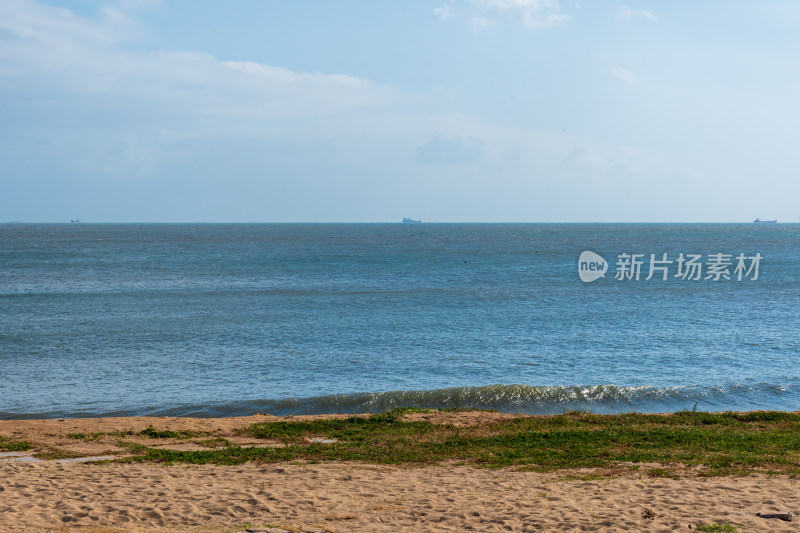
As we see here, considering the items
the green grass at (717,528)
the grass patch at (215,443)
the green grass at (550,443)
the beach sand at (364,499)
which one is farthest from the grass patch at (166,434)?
the green grass at (717,528)

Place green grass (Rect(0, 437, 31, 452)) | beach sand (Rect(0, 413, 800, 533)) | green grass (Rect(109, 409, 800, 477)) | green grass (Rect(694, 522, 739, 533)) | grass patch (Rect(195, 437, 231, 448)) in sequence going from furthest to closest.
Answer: grass patch (Rect(195, 437, 231, 448)) → green grass (Rect(0, 437, 31, 452)) → green grass (Rect(109, 409, 800, 477)) → beach sand (Rect(0, 413, 800, 533)) → green grass (Rect(694, 522, 739, 533))

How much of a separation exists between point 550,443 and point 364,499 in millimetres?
5066

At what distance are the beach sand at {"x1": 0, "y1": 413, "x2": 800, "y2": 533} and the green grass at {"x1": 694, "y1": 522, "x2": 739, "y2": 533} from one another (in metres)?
0.15

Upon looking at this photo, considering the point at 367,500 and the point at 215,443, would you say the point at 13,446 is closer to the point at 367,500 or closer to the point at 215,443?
the point at 215,443

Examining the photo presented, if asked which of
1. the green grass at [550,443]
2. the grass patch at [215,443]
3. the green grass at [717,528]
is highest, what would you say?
the green grass at [717,528]

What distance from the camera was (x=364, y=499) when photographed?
10.2 metres

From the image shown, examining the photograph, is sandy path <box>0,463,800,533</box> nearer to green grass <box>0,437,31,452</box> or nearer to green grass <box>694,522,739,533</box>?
green grass <box>694,522,739,533</box>

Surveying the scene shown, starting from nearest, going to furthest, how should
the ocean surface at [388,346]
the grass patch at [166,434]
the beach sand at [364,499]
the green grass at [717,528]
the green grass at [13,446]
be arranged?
the green grass at [717,528], the beach sand at [364,499], the green grass at [13,446], the grass patch at [166,434], the ocean surface at [388,346]

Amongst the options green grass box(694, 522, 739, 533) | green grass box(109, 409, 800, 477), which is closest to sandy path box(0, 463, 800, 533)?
green grass box(694, 522, 739, 533)

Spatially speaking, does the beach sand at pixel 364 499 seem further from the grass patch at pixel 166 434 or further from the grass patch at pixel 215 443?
the grass patch at pixel 166 434

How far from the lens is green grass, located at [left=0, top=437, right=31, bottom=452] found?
13.9 metres

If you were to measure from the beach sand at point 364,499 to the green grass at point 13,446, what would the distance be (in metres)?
1.61

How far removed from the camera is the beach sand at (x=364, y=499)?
353 inches

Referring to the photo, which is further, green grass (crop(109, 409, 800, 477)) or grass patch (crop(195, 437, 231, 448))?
grass patch (crop(195, 437, 231, 448))
